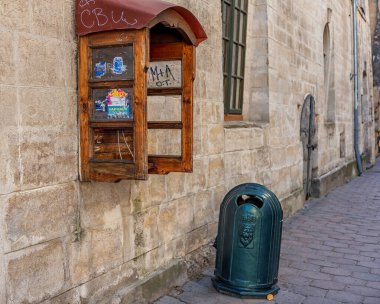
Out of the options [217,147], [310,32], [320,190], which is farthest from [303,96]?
[217,147]

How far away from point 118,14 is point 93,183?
3.84ft

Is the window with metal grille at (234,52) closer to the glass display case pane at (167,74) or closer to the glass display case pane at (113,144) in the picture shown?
the glass display case pane at (167,74)

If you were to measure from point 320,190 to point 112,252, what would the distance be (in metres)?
7.40

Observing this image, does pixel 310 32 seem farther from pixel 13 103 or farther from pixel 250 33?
pixel 13 103

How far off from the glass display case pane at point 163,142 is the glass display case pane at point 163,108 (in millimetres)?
122

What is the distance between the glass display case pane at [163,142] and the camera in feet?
14.7

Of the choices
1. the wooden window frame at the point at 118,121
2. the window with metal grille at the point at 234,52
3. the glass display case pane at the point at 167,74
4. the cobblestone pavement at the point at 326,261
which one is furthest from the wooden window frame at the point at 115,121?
the window with metal grille at the point at 234,52

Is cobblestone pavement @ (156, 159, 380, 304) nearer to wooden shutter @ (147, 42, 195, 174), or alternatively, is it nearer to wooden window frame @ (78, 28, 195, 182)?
wooden shutter @ (147, 42, 195, 174)

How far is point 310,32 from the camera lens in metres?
9.95

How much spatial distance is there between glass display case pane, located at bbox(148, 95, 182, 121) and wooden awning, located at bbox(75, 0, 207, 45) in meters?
1.04

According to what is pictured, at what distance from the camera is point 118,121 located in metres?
3.40

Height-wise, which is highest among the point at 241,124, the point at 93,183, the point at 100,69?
the point at 100,69

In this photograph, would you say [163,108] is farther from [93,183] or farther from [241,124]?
[241,124]

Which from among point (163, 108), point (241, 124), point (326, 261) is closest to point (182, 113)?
point (163, 108)
